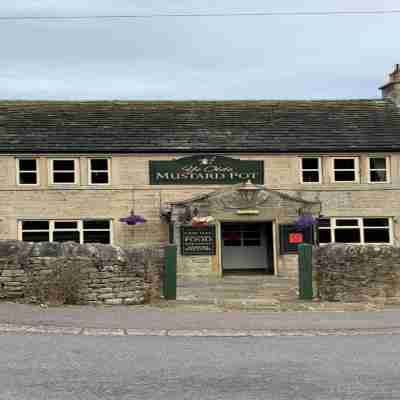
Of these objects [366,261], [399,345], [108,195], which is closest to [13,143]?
[108,195]

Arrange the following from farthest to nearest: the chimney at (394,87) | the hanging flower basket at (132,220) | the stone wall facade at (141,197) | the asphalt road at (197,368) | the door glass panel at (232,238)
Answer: the chimney at (394,87) → the door glass panel at (232,238) → the stone wall facade at (141,197) → the hanging flower basket at (132,220) → the asphalt road at (197,368)

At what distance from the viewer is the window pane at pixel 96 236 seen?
84.8 ft

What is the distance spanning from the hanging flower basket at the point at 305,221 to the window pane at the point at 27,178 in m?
10.3

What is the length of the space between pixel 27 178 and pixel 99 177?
9.18 ft

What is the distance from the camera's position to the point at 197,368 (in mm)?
7453

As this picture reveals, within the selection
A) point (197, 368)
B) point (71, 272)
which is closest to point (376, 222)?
point (71, 272)

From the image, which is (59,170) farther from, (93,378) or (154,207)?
(93,378)

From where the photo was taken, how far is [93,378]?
6.86 meters

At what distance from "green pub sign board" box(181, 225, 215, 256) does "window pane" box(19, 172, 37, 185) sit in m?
6.25

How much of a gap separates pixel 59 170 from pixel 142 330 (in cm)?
1653

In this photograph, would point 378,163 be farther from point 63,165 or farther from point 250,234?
point 63,165

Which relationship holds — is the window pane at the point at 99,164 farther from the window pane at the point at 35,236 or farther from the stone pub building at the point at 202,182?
the window pane at the point at 35,236

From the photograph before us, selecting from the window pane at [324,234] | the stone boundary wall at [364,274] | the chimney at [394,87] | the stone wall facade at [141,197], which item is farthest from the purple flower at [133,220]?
the chimney at [394,87]

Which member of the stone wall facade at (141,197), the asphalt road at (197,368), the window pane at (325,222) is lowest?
the asphalt road at (197,368)
